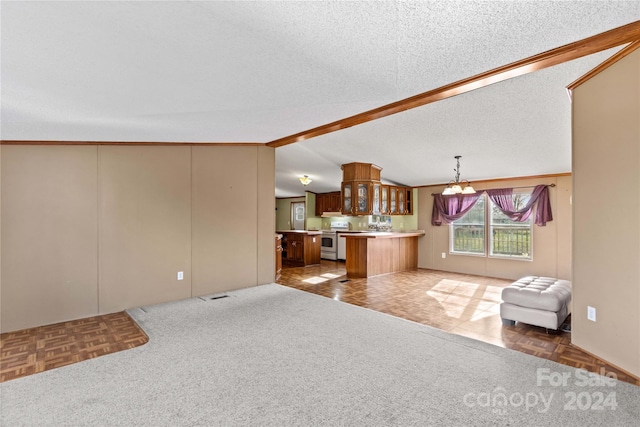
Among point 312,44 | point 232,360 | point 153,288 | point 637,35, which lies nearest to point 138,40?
point 312,44

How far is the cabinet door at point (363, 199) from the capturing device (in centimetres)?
662

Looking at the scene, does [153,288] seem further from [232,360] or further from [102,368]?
[232,360]

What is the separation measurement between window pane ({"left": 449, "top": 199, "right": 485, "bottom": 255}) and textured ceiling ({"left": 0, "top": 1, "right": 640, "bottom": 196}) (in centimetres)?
322

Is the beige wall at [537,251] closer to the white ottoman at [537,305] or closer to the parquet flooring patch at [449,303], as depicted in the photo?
the parquet flooring patch at [449,303]

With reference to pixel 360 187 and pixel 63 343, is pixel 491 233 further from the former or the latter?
pixel 63 343

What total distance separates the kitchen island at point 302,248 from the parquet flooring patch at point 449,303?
592 millimetres

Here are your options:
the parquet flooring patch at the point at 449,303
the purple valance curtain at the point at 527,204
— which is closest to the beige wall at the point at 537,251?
the purple valance curtain at the point at 527,204

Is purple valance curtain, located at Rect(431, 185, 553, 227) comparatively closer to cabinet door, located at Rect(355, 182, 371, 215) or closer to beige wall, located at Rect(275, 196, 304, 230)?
cabinet door, located at Rect(355, 182, 371, 215)

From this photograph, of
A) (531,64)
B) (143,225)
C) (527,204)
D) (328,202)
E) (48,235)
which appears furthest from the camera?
(328,202)

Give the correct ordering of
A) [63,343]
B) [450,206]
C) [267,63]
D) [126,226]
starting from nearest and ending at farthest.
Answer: [267,63] < [63,343] < [126,226] < [450,206]

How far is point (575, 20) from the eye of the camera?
1.81 metres

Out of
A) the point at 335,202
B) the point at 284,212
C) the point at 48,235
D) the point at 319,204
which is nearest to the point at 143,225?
the point at 48,235

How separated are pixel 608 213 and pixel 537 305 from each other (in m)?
1.30

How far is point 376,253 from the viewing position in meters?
6.57
